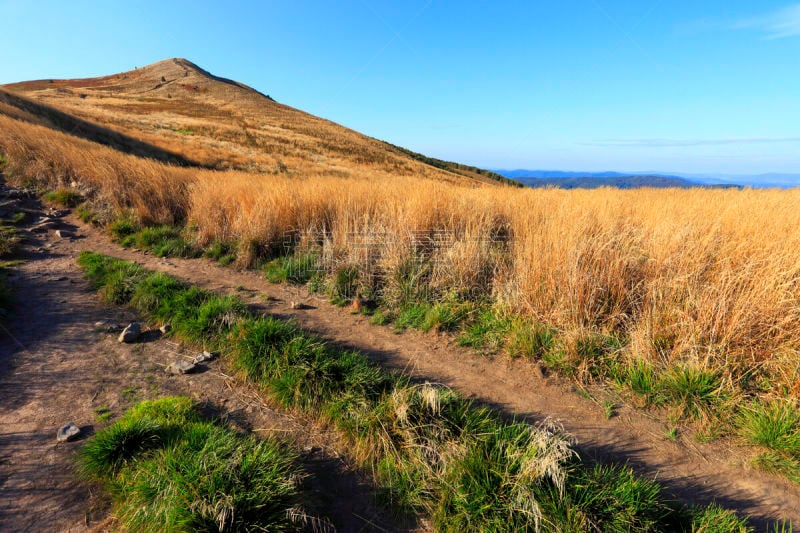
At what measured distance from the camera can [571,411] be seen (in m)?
2.92

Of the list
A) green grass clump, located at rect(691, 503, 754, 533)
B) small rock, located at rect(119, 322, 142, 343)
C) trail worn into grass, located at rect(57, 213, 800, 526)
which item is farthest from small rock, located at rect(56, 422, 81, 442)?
green grass clump, located at rect(691, 503, 754, 533)

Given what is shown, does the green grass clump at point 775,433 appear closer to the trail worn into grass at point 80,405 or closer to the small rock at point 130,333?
the trail worn into grass at point 80,405

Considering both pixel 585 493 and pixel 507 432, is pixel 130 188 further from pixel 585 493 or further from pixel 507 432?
pixel 585 493

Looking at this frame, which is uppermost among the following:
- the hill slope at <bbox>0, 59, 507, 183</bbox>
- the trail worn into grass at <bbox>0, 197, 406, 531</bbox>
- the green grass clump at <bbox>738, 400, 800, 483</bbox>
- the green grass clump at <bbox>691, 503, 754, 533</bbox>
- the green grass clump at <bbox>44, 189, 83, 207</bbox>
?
the hill slope at <bbox>0, 59, 507, 183</bbox>

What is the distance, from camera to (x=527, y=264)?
13.7ft

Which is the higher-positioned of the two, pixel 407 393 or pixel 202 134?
pixel 202 134

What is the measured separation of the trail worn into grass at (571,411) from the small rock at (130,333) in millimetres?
1318

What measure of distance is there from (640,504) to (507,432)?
0.79 metres

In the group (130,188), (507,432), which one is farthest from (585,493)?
(130,188)

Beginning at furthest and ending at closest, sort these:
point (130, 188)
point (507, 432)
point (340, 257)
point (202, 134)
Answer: point (202, 134), point (130, 188), point (340, 257), point (507, 432)

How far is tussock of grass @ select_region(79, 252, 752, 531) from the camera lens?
1.94m

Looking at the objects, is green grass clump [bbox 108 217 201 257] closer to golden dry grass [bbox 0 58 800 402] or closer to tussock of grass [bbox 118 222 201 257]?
tussock of grass [bbox 118 222 201 257]

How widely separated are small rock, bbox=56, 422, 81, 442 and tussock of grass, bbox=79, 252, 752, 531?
1.68ft

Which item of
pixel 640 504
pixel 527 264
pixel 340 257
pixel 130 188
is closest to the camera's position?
pixel 640 504
